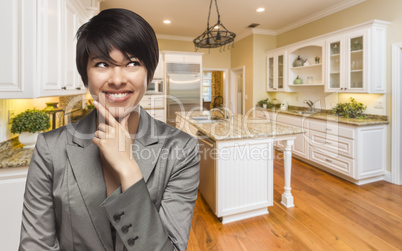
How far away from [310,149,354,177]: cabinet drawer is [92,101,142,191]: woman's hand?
3480 mm

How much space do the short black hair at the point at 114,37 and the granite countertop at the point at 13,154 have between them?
4.56 feet

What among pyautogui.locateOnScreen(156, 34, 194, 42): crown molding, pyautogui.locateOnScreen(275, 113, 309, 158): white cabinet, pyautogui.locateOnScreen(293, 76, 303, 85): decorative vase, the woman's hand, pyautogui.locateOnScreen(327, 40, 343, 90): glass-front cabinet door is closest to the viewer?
the woman's hand

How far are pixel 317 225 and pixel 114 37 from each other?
7.87 feet

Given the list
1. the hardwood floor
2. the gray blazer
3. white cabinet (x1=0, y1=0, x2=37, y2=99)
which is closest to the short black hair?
the gray blazer

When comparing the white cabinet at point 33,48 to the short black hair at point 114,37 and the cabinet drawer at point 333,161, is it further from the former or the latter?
the cabinet drawer at point 333,161

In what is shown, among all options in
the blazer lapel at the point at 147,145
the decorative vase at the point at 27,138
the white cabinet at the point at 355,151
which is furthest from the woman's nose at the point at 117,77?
the white cabinet at the point at 355,151

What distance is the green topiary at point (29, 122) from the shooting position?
1.70 m

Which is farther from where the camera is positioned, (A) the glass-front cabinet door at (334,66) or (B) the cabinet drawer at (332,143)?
(A) the glass-front cabinet door at (334,66)

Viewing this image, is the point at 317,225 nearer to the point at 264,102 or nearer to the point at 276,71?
the point at 264,102

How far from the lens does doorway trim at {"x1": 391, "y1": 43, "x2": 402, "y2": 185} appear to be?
3088 millimetres

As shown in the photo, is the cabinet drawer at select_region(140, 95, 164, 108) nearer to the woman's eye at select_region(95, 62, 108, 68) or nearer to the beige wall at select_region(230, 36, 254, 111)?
the beige wall at select_region(230, 36, 254, 111)

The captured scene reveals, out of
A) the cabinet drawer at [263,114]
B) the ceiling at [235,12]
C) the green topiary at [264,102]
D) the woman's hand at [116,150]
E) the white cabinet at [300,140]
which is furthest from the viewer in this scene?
the green topiary at [264,102]

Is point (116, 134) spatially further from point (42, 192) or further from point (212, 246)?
point (212, 246)

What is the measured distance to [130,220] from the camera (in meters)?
0.54
